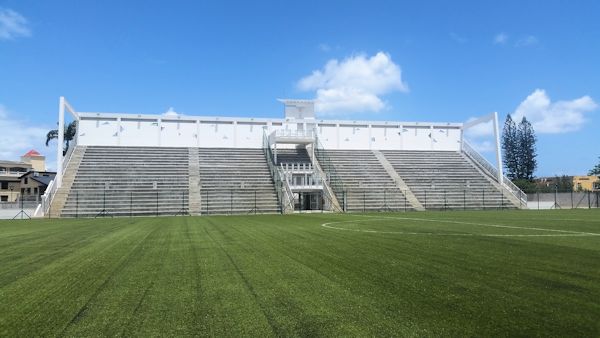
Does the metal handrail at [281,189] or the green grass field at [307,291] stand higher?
the metal handrail at [281,189]

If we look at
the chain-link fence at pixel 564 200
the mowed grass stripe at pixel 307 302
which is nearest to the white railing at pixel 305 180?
the chain-link fence at pixel 564 200

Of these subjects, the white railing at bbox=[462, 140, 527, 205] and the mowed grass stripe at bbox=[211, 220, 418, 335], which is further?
the white railing at bbox=[462, 140, 527, 205]

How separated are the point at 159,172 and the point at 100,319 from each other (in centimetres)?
3740

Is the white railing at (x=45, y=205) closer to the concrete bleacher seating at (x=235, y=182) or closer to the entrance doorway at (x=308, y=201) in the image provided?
the concrete bleacher seating at (x=235, y=182)

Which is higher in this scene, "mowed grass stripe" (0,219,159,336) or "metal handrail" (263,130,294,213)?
"metal handrail" (263,130,294,213)

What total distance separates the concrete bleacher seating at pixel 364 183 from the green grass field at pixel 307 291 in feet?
88.7

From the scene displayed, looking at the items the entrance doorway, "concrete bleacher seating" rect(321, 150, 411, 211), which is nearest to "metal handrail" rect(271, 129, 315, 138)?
"concrete bleacher seating" rect(321, 150, 411, 211)

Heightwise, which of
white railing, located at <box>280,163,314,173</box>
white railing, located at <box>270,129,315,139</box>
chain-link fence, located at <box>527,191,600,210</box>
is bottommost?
chain-link fence, located at <box>527,191,600,210</box>

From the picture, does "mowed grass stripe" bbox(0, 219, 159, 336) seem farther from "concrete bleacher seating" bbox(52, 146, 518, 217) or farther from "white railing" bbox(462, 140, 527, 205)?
"white railing" bbox(462, 140, 527, 205)

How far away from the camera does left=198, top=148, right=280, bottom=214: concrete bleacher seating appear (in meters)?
34.3

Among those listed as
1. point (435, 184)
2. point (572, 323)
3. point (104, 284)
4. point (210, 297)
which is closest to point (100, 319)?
point (210, 297)

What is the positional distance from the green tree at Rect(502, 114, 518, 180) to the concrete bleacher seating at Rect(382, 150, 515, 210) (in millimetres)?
24459

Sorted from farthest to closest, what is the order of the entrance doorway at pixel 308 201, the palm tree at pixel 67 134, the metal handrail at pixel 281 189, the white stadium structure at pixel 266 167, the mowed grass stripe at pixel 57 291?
the palm tree at pixel 67 134 < the entrance doorway at pixel 308 201 < the white stadium structure at pixel 266 167 < the metal handrail at pixel 281 189 < the mowed grass stripe at pixel 57 291

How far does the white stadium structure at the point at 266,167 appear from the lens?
34.8 m
